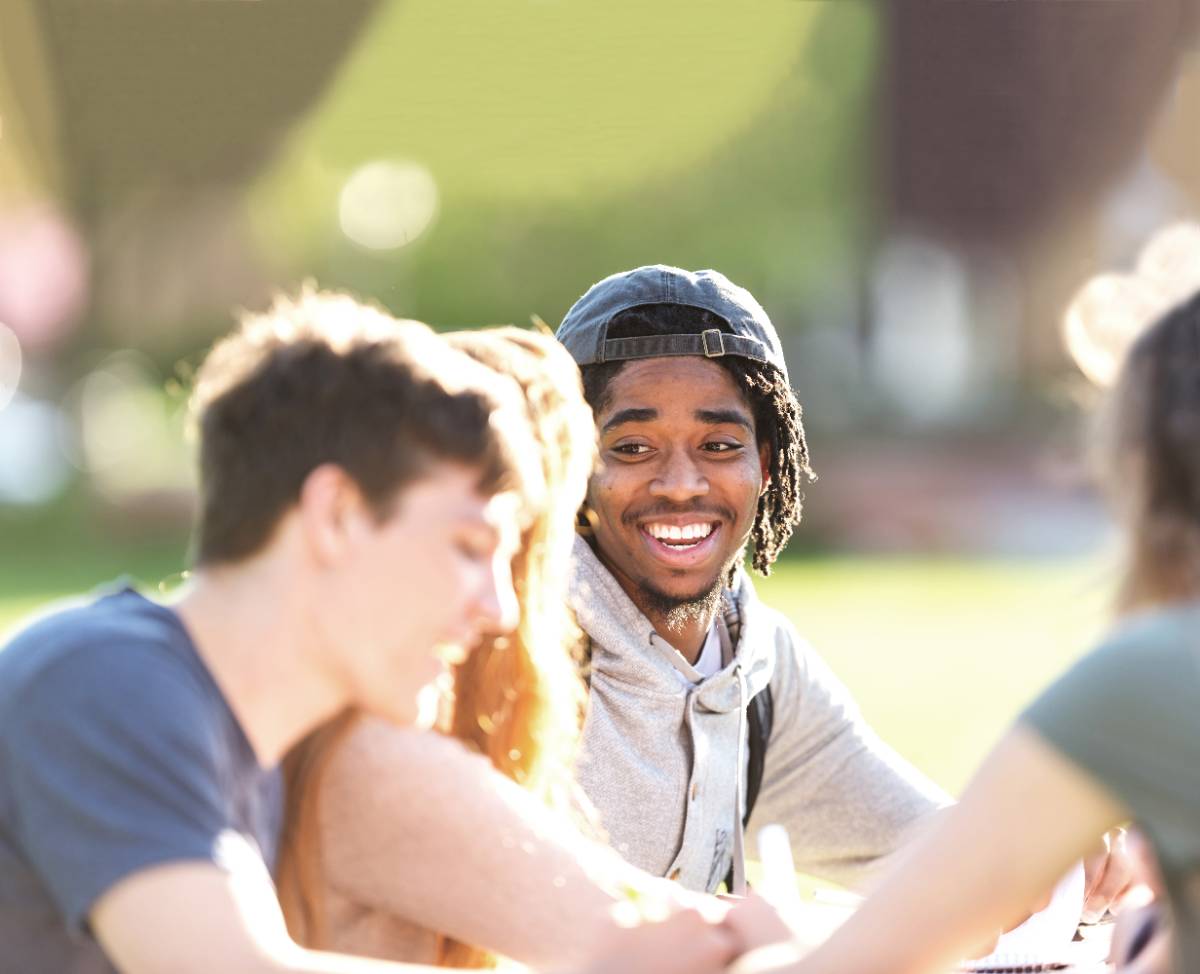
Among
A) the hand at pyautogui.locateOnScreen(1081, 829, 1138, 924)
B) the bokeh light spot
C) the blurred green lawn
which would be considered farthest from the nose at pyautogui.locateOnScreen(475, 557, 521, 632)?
the bokeh light spot

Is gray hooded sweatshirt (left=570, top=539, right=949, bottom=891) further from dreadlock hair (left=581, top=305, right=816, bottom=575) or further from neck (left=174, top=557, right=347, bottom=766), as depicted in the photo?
neck (left=174, top=557, right=347, bottom=766)

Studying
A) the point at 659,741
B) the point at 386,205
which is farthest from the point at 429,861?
the point at 386,205

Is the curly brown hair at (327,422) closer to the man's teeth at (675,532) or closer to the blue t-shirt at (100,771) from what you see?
the blue t-shirt at (100,771)

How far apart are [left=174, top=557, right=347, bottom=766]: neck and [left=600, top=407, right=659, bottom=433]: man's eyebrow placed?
1.64m

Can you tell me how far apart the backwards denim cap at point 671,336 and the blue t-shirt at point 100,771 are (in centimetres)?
176

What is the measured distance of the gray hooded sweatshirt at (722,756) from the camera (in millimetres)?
3527

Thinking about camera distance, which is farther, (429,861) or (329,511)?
(429,861)

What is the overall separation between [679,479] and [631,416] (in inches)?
6.6

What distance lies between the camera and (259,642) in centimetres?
217

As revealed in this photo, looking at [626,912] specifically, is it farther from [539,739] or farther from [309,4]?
[309,4]

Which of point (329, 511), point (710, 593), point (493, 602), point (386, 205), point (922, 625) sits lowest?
point (922, 625)

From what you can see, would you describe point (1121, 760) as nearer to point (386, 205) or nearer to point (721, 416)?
point (721, 416)

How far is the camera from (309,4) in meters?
30.4

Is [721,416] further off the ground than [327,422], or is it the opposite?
[327,422]
